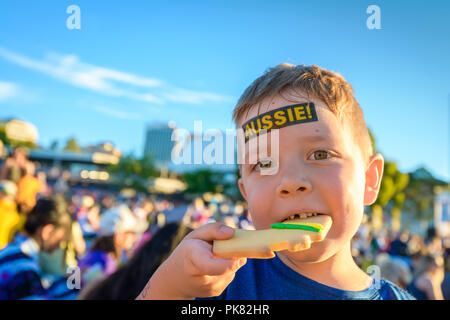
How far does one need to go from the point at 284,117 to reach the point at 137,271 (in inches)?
66.4

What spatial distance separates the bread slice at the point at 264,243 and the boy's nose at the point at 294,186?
14 cm

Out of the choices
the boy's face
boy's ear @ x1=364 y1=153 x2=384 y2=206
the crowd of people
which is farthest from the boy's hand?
the crowd of people

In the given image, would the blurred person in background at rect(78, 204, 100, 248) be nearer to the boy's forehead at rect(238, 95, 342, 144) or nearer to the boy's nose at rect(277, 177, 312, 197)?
the boy's forehead at rect(238, 95, 342, 144)

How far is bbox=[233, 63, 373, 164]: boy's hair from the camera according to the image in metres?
1.33

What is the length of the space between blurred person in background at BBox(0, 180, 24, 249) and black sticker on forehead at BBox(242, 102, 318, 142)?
3.87m

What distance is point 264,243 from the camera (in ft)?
3.45

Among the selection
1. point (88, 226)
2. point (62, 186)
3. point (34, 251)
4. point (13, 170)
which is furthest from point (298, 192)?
point (62, 186)

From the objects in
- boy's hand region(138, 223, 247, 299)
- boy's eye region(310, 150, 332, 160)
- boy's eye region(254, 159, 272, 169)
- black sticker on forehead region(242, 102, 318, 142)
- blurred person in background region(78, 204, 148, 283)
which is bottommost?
blurred person in background region(78, 204, 148, 283)

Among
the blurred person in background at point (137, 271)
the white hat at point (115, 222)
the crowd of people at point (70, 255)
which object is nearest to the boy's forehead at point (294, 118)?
the crowd of people at point (70, 255)

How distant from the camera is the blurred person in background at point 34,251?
2.30 metres

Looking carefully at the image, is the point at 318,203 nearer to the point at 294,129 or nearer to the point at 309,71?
the point at 294,129

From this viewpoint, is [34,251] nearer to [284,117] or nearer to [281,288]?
[281,288]

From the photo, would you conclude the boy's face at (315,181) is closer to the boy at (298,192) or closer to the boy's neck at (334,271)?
the boy at (298,192)
